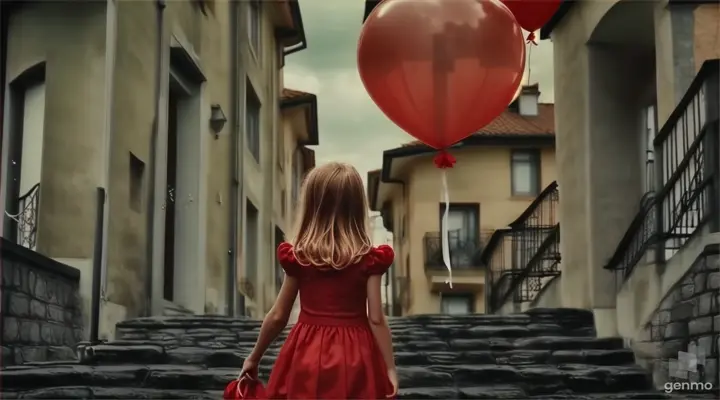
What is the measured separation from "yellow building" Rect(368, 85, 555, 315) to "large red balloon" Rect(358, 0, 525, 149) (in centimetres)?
1540

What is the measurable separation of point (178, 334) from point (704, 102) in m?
4.09

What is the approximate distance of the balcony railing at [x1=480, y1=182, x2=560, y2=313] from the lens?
36.0 feet

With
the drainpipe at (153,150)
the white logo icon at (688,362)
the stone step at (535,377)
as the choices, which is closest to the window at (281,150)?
the drainpipe at (153,150)

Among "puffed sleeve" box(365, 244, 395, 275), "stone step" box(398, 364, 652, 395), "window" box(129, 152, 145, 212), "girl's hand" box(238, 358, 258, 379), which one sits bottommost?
"stone step" box(398, 364, 652, 395)

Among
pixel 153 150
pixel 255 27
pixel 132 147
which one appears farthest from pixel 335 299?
pixel 255 27

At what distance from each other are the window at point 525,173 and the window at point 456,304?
2.86 metres

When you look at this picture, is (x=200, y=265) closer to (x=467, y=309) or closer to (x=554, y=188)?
(x=554, y=188)

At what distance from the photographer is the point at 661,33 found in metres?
6.89

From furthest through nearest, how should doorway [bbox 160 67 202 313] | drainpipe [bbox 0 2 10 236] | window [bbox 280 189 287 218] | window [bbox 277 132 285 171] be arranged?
window [bbox 280 189 287 218], window [bbox 277 132 285 171], doorway [bbox 160 67 202 313], drainpipe [bbox 0 2 10 236]

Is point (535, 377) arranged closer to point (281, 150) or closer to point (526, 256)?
point (526, 256)

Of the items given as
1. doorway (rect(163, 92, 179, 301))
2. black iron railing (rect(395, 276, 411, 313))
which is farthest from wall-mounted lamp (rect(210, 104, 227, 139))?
black iron railing (rect(395, 276, 411, 313))

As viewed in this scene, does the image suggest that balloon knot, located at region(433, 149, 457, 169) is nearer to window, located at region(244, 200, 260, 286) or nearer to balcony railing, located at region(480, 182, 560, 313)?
balcony railing, located at region(480, 182, 560, 313)

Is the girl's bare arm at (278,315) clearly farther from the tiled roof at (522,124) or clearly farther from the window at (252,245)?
the tiled roof at (522,124)

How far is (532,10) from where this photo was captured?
580 cm
